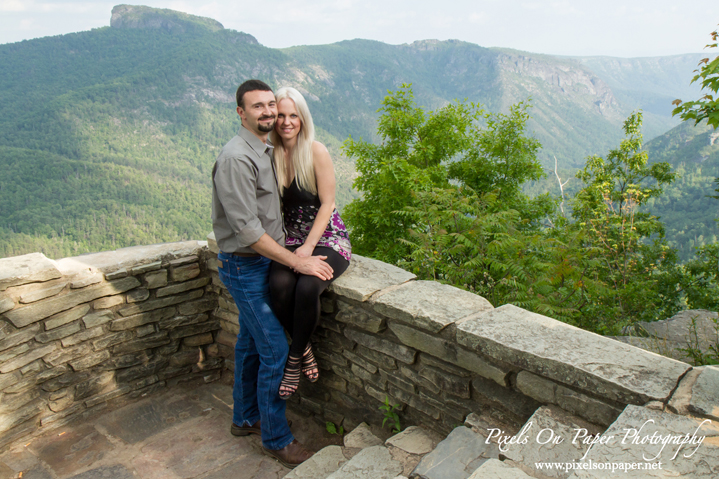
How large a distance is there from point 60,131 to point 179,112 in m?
31.2

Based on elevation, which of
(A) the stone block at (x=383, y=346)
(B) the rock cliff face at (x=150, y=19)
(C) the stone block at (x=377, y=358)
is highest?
(B) the rock cliff face at (x=150, y=19)

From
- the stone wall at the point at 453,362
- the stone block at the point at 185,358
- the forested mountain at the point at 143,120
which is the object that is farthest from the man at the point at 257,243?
the forested mountain at the point at 143,120

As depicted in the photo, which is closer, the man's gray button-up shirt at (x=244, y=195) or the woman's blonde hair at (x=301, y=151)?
the man's gray button-up shirt at (x=244, y=195)

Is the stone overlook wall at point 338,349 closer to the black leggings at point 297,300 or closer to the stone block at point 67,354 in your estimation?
the stone block at point 67,354

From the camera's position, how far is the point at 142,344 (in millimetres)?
3354

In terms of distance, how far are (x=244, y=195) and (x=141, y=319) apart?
1.68m

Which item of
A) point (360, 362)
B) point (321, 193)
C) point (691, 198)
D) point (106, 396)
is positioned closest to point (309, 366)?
point (360, 362)

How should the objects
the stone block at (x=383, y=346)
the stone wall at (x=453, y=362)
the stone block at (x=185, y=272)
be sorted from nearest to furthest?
1. the stone wall at (x=453, y=362)
2. the stone block at (x=383, y=346)
3. the stone block at (x=185, y=272)

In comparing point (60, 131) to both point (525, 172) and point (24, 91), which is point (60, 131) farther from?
point (525, 172)

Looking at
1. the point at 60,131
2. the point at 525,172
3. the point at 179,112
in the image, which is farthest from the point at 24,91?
the point at 525,172

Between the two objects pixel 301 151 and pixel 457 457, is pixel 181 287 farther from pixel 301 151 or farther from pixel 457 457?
pixel 457 457

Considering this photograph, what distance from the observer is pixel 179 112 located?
12962 centimetres

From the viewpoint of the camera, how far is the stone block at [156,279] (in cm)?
328

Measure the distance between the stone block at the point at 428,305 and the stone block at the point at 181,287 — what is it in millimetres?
1705
